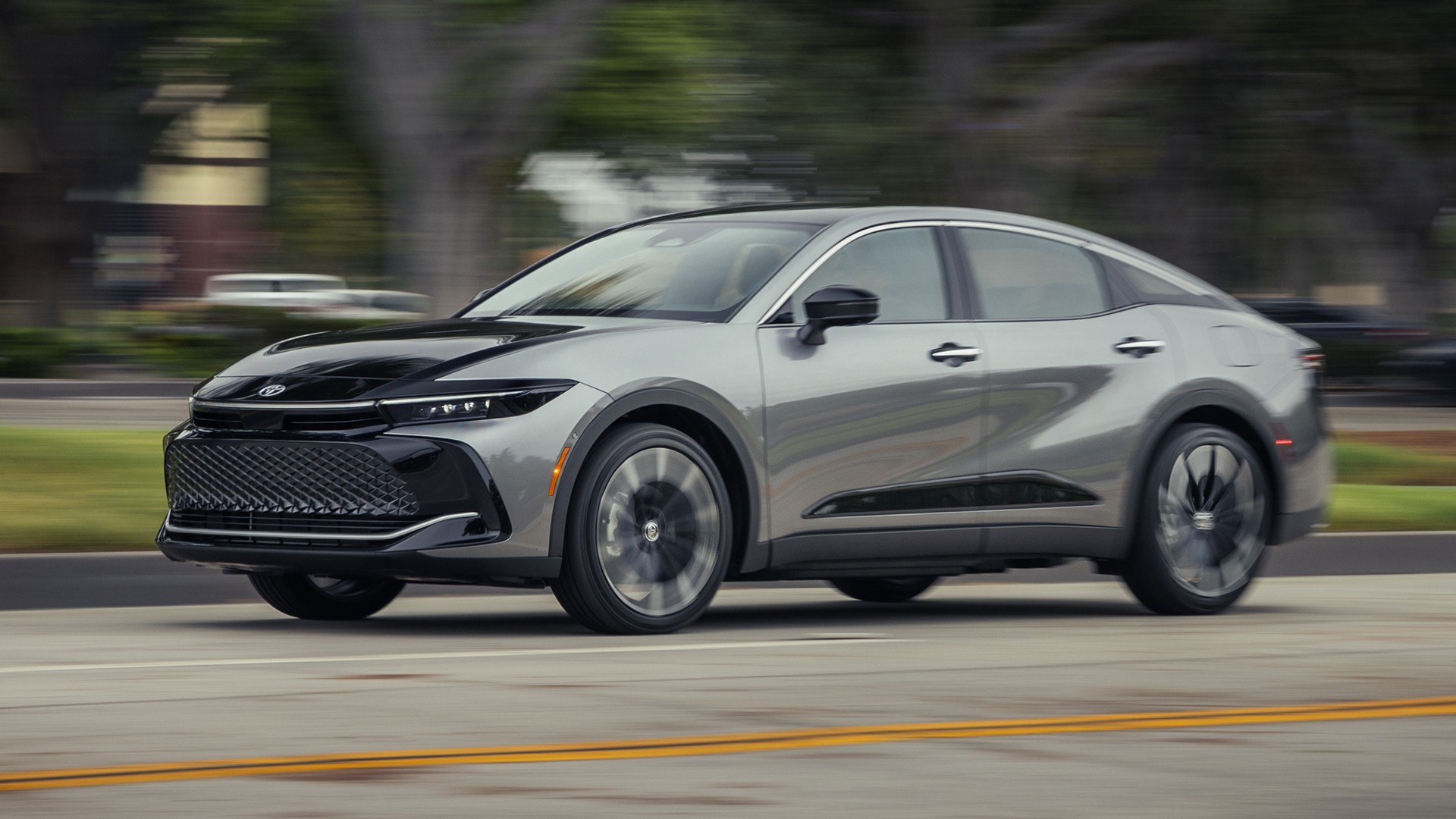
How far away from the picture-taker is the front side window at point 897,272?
8.89 metres

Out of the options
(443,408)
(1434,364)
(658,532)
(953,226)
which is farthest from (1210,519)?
(1434,364)

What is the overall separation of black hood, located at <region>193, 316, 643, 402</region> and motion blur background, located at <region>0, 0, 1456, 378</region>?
9993 millimetres

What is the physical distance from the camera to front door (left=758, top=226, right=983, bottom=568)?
334 inches

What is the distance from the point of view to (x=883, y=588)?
34.8 feet

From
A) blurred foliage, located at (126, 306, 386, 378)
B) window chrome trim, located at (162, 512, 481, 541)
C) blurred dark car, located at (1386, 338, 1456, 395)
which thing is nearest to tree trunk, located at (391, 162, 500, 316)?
blurred foliage, located at (126, 306, 386, 378)

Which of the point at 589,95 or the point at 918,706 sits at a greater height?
the point at 589,95

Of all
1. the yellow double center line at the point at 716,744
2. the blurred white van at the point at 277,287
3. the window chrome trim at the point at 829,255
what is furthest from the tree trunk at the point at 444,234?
the blurred white van at the point at 277,287

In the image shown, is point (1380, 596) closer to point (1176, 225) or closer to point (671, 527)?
point (671, 527)

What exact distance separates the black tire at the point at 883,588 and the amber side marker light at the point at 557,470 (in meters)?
2.92

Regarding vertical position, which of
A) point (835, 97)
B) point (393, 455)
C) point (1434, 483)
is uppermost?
point (835, 97)

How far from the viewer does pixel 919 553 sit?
892 centimetres

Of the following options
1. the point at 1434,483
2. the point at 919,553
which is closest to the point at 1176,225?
the point at 1434,483

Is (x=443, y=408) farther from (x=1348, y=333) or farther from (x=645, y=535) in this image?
(x=1348, y=333)

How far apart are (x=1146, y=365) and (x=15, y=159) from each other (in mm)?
24815
